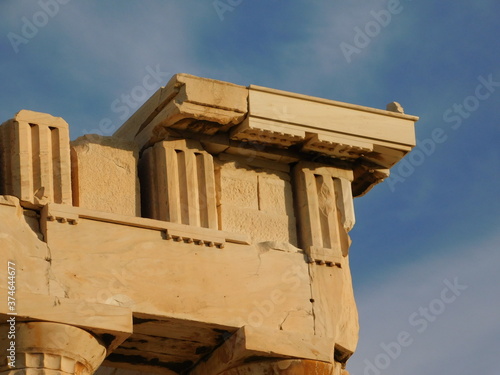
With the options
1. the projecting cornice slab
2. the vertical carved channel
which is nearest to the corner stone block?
the vertical carved channel

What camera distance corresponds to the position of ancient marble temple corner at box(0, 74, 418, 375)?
49.2ft

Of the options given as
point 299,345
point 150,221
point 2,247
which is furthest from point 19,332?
point 299,345

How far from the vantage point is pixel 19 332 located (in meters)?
14.6

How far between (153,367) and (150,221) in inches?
70.6

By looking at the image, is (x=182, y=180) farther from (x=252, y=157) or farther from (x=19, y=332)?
(x=19, y=332)

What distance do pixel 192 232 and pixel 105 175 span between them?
1019mm

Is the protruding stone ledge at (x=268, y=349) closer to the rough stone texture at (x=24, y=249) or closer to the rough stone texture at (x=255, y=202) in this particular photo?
the rough stone texture at (x=255, y=202)

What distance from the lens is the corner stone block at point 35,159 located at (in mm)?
15414

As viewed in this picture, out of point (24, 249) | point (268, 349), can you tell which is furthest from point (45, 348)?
point (268, 349)

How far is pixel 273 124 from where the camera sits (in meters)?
16.5

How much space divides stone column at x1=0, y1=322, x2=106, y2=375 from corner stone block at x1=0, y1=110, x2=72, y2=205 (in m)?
1.29

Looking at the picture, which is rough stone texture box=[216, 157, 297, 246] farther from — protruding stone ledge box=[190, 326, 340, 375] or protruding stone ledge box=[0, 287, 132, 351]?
protruding stone ledge box=[0, 287, 132, 351]

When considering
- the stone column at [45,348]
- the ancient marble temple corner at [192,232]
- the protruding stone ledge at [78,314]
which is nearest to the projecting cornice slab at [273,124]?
the ancient marble temple corner at [192,232]

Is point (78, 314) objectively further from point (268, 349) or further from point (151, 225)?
point (268, 349)
